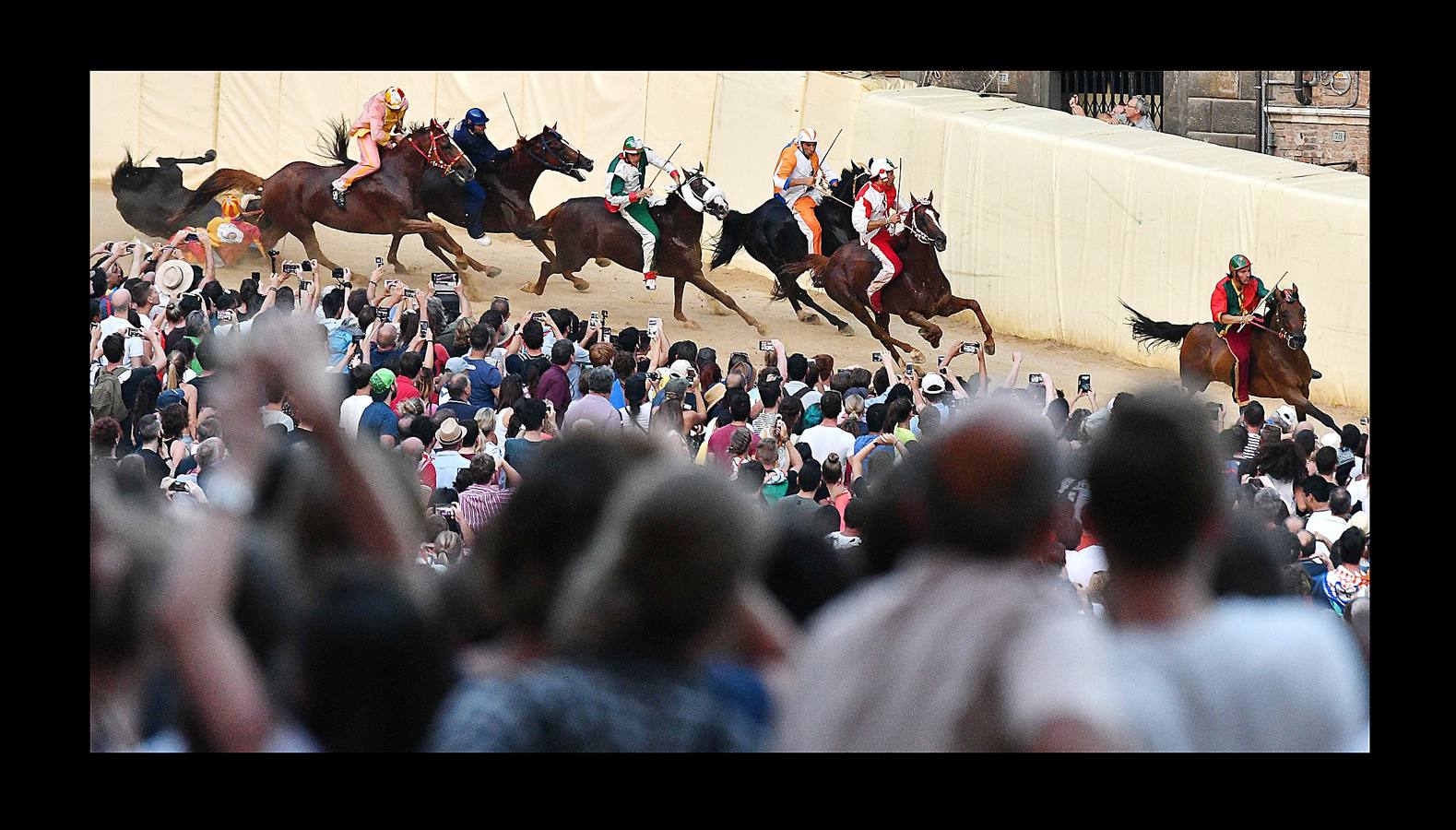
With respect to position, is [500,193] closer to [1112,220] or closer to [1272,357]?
[1112,220]

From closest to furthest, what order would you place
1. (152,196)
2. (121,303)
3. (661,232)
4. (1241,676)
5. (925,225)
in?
(1241,676) < (121,303) < (925,225) < (661,232) < (152,196)

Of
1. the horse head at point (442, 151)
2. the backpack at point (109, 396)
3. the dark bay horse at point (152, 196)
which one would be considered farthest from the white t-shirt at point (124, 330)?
the dark bay horse at point (152, 196)

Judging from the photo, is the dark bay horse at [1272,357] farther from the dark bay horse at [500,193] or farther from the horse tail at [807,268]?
the dark bay horse at [500,193]

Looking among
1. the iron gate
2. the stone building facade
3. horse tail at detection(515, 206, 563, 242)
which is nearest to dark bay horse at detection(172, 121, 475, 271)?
horse tail at detection(515, 206, 563, 242)

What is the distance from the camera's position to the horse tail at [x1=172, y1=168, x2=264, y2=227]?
Answer: 14.0 metres

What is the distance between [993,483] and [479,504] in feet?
13.8

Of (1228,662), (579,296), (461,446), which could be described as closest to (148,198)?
(579,296)

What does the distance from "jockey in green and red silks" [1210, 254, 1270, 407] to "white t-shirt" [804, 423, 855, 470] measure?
14.5 feet

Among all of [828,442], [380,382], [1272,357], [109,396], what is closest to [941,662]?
[828,442]

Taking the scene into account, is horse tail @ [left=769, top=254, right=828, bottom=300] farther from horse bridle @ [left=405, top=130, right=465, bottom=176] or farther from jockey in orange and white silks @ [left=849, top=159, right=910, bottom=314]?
horse bridle @ [left=405, top=130, right=465, bottom=176]

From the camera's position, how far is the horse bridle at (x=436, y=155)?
13414 millimetres

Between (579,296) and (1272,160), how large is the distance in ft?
18.6

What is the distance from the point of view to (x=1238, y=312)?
11.1 meters

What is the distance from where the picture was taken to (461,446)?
6.85m
